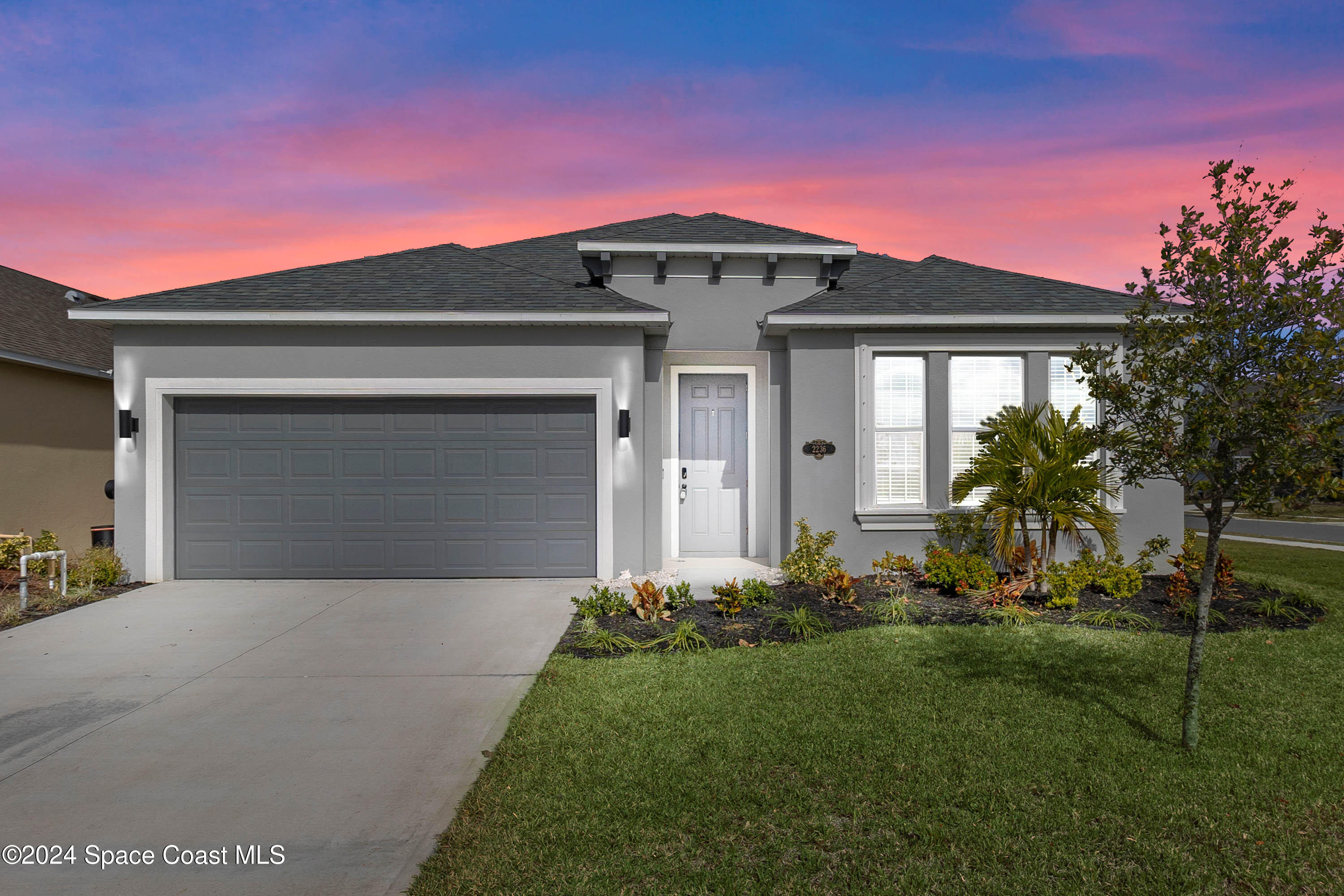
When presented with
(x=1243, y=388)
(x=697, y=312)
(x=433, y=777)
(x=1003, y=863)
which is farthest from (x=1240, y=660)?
(x=697, y=312)

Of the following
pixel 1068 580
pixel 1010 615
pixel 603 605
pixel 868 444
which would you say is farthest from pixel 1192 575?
pixel 603 605

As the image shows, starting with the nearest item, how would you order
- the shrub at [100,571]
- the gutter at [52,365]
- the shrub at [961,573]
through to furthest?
the shrub at [961,573], the shrub at [100,571], the gutter at [52,365]

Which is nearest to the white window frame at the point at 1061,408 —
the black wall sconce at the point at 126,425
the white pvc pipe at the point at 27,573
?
the black wall sconce at the point at 126,425

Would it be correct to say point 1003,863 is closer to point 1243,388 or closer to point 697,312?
point 1243,388

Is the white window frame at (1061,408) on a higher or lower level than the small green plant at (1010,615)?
higher

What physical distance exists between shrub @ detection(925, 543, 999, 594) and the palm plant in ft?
0.86

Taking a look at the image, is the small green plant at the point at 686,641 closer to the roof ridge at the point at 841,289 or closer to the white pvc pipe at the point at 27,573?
the roof ridge at the point at 841,289

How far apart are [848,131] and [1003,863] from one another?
393 inches

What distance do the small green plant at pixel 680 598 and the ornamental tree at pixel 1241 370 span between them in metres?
4.26

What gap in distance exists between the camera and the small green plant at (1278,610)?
6.91 m

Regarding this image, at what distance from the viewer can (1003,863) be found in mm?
2820

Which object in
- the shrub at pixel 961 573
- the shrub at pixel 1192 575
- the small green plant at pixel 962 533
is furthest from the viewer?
the small green plant at pixel 962 533

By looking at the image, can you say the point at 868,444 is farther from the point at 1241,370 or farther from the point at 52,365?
the point at 52,365

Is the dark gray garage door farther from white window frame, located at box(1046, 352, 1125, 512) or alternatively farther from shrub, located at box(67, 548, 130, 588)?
white window frame, located at box(1046, 352, 1125, 512)
